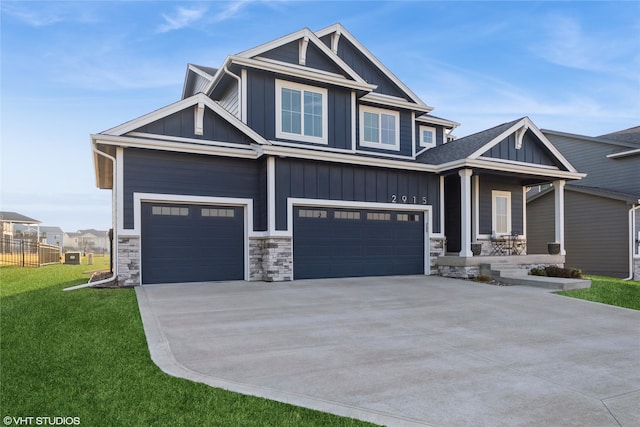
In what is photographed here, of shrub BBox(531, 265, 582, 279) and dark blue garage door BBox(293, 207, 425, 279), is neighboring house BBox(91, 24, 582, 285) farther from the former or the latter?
shrub BBox(531, 265, 582, 279)

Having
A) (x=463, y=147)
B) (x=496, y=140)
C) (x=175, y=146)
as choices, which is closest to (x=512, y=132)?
(x=496, y=140)

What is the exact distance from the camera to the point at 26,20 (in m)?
8.74

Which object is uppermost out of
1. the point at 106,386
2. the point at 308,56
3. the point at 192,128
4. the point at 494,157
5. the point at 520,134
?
the point at 308,56

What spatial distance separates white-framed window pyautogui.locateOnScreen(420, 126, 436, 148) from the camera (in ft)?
66.6

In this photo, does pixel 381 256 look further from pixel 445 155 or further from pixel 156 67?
pixel 156 67

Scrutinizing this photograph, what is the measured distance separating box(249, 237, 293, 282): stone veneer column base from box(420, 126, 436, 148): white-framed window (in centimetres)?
1091

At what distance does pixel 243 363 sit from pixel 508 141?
45.4ft

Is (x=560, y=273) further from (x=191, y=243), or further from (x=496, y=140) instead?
(x=191, y=243)

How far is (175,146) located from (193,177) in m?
1.00

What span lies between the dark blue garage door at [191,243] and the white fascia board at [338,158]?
2.13 m

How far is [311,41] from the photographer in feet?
47.3

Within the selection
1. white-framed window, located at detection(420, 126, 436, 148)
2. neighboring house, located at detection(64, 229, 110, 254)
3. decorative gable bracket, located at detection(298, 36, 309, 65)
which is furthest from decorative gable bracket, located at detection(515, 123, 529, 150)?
neighboring house, located at detection(64, 229, 110, 254)

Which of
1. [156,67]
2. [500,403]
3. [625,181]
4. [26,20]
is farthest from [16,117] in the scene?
[625,181]

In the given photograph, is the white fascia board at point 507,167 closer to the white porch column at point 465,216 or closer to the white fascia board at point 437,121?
the white porch column at point 465,216
